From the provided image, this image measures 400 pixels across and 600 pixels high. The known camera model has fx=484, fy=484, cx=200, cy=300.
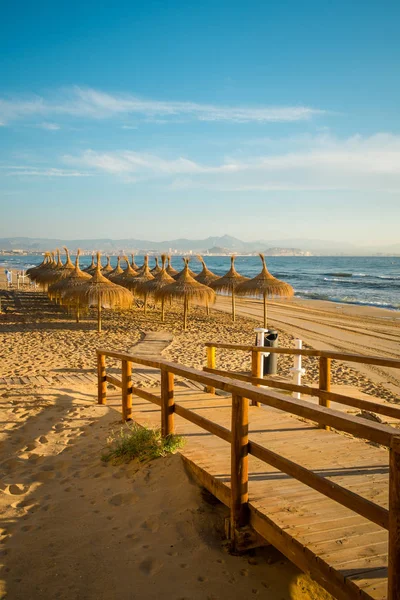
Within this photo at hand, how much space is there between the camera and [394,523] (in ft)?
5.64

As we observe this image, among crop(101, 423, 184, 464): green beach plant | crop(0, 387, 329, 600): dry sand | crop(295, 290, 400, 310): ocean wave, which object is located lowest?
crop(295, 290, 400, 310): ocean wave

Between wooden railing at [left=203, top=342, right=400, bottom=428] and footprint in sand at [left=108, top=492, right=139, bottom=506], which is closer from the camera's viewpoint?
footprint in sand at [left=108, top=492, right=139, bottom=506]

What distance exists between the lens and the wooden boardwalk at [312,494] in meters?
2.17

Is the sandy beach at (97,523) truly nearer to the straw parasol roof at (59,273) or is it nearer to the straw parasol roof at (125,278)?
the straw parasol roof at (125,278)

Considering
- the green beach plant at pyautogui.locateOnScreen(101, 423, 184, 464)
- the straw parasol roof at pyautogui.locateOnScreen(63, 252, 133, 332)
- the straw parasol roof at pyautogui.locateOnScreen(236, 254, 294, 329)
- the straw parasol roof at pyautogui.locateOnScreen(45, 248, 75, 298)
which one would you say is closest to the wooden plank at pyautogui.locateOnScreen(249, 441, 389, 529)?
the green beach plant at pyautogui.locateOnScreen(101, 423, 184, 464)

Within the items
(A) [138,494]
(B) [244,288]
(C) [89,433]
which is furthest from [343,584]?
(B) [244,288]

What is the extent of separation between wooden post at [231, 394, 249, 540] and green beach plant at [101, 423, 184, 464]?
1.07 metres

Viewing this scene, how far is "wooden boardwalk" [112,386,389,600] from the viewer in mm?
2168

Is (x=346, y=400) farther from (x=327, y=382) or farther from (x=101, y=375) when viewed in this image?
(x=101, y=375)

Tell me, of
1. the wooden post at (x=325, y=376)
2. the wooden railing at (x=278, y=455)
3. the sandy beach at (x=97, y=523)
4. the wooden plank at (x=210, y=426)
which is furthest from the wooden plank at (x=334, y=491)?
the wooden post at (x=325, y=376)

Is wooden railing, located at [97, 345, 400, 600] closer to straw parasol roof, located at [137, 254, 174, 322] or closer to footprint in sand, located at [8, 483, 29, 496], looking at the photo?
footprint in sand, located at [8, 483, 29, 496]

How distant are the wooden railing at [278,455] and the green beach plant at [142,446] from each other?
0.09 metres

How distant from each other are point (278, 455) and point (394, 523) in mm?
806

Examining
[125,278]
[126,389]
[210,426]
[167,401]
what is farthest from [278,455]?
[125,278]
